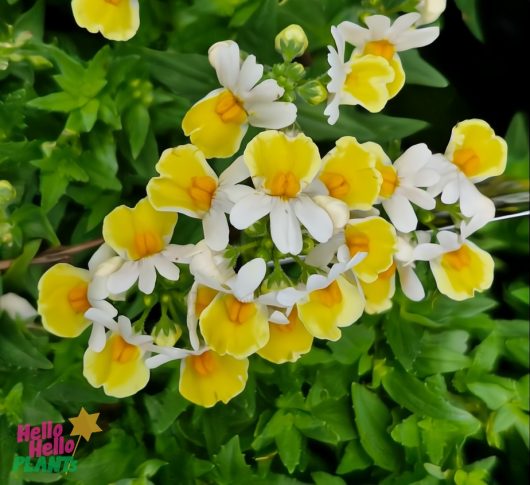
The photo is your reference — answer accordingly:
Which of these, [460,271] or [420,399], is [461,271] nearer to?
[460,271]

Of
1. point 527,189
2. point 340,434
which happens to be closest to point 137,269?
point 340,434

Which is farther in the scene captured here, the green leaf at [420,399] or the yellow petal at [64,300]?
the green leaf at [420,399]

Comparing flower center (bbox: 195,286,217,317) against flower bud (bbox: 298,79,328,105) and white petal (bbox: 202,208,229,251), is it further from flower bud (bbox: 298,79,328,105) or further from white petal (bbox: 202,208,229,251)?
flower bud (bbox: 298,79,328,105)

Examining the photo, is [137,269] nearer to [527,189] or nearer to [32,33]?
[32,33]

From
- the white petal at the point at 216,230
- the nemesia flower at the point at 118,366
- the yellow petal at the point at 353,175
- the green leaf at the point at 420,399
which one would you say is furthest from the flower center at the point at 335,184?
the green leaf at the point at 420,399

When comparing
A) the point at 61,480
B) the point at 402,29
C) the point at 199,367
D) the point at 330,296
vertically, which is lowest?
the point at 61,480

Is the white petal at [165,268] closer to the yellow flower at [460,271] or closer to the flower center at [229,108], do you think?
the flower center at [229,108]
